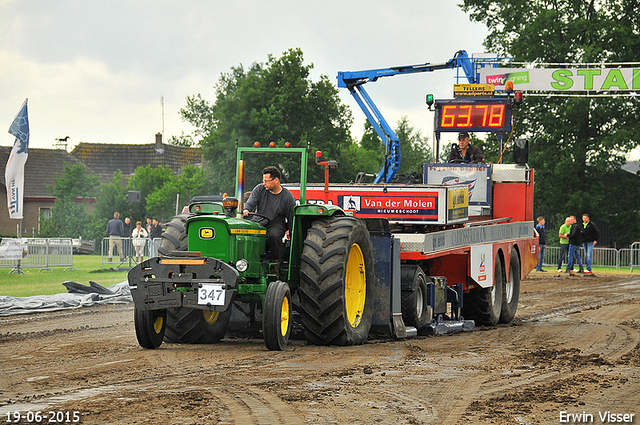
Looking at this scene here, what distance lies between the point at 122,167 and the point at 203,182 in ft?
56.4

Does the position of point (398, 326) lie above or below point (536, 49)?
below

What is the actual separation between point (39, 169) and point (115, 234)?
34089 millimetres

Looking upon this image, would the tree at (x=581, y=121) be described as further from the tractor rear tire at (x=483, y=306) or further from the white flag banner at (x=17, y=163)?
the tractor rear tire at (x=483, y=306)

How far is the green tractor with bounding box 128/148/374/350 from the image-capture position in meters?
8.54

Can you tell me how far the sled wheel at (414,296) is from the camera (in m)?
10.6

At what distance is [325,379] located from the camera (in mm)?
7219

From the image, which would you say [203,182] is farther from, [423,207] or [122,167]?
[423,207]

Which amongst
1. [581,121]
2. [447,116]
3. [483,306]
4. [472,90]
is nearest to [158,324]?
[483,306]

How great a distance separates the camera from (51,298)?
50.7ft

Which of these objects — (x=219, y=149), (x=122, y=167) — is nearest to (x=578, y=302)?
(x=219, y=149)

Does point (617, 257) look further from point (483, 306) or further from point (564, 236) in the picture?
point (483, 306)

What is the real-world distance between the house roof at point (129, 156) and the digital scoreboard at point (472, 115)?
50490 mm

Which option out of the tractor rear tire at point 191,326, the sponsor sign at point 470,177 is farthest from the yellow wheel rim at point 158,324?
the sponsor sign at point 470,177

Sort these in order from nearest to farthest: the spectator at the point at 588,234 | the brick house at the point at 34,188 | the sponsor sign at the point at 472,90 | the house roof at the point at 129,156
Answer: the sponsor sign at the point at 472,90
the spectator at the point at 588,234
the brick house at the point at 34,188
the house roof at the point at 129,156
